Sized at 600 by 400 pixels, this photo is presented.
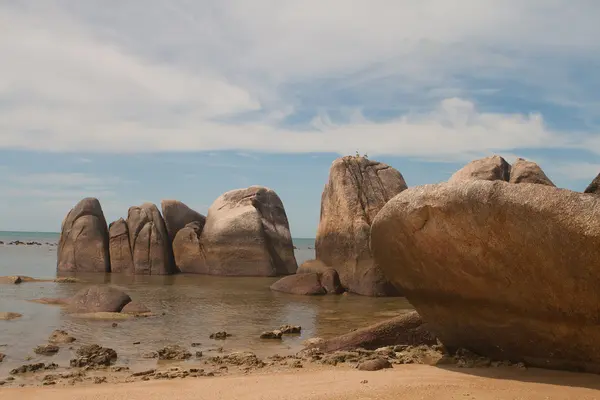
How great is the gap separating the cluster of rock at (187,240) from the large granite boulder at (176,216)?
0.15ft

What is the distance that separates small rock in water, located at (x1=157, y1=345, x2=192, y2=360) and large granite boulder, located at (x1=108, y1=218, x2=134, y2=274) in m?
17.4

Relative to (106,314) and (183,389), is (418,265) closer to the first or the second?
(183,389)

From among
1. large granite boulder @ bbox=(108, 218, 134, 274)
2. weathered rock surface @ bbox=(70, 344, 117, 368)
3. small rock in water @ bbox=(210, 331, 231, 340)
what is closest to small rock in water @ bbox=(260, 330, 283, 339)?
Result: small rock in water @ bbox=(210, 331, 231, 340)

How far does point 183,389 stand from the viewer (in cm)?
640

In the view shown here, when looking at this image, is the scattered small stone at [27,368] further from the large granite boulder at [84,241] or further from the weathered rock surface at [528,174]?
the large granite boulder at [84,241]

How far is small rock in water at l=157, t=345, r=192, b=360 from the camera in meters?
9.20

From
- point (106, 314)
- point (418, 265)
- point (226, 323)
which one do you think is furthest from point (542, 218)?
point (106, 314)

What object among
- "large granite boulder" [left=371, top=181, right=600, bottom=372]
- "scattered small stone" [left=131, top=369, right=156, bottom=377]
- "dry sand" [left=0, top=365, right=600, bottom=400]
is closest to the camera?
"dry sand" [left=0, top=365, right=600, bottom=400]

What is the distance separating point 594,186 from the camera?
5.98 metres

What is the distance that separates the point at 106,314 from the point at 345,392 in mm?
9022

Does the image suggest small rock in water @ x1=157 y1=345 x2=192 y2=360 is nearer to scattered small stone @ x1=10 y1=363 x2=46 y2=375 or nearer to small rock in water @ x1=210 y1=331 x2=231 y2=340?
small rock in water @ x1=210 y1=331 x2=231 y2=340

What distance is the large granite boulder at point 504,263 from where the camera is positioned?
220 inches

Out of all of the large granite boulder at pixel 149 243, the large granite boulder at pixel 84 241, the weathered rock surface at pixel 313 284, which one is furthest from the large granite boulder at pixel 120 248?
the weathered rock surface at pixel 313 284

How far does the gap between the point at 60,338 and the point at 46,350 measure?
98 centimetres
